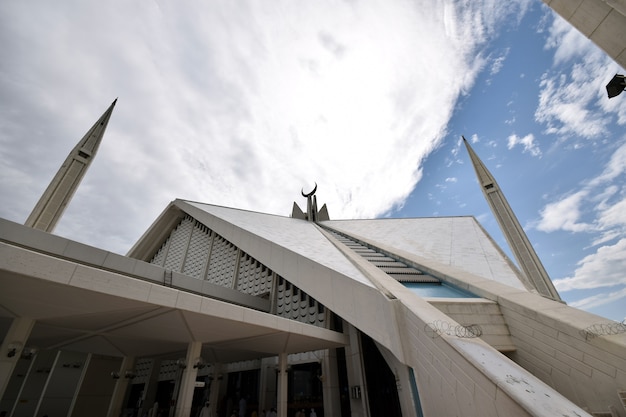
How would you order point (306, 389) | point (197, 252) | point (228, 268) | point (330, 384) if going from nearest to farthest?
point (330, 384) → point (306, 389) → point (228, 268) → point (197, 252)

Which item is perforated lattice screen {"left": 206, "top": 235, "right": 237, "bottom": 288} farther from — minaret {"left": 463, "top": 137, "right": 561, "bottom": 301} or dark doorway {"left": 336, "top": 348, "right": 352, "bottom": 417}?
minaret {"left": 463, "top": 137, "right": 561, "bottom": 301}

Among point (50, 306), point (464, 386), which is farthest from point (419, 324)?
point (50, 306)

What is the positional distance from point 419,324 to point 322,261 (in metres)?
3.77

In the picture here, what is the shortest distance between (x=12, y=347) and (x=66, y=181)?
442 inches

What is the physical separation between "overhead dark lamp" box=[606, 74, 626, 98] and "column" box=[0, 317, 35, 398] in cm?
901

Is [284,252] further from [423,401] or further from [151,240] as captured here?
[151,240]

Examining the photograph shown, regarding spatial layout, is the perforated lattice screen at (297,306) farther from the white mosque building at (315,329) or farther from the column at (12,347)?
the column at (12,347)

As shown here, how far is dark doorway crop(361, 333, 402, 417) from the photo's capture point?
302 inches

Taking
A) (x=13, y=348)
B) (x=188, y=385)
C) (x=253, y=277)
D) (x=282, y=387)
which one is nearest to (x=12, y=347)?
(x=13, y=348)

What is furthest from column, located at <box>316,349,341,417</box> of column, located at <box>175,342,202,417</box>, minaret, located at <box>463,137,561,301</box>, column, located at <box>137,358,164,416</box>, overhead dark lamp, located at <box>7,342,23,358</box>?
minaret, located at <box>463,137,561,301</box>

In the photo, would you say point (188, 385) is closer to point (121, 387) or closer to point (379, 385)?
point (121, 387)

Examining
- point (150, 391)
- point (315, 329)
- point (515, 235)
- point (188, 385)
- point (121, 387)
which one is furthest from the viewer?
point (515, 235)

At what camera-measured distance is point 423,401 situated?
170 inches

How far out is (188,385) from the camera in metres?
5.31
